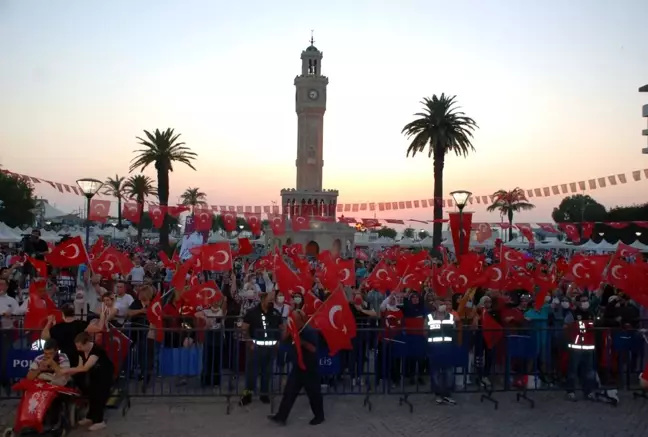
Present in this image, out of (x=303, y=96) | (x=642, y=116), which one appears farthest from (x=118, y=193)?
(x=642, y=116)

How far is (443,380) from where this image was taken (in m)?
10.7

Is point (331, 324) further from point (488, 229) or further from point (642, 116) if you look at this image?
point (642, 116)

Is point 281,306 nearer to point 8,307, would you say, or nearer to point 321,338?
point 321,338

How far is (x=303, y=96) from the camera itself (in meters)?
80.8

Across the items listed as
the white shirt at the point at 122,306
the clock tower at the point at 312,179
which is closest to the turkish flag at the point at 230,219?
the white shirt at the point at 122,306

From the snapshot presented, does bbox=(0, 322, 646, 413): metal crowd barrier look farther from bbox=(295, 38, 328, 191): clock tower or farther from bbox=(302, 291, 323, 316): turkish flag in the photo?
bbox=(295, 38, 328, 191): clock tower

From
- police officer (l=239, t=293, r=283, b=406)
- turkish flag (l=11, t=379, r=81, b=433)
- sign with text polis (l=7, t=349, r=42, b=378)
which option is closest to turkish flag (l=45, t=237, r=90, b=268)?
sign with text polis (l=7, t=349, r=42, b=378)

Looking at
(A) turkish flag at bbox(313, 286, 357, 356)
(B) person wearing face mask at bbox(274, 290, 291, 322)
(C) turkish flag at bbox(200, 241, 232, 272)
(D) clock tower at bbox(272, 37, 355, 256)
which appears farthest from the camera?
(D) clock tower at bbox(272, 37, 355, 256)

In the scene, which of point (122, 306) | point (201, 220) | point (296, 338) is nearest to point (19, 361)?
point (122, 306)

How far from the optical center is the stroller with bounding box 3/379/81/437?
26.6ft

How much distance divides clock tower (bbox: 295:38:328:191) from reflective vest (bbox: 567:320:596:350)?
70211mm

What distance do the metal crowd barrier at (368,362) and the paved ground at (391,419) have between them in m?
0.22

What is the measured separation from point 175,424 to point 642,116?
42863 millimetres

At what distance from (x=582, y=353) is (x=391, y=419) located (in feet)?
12.1
